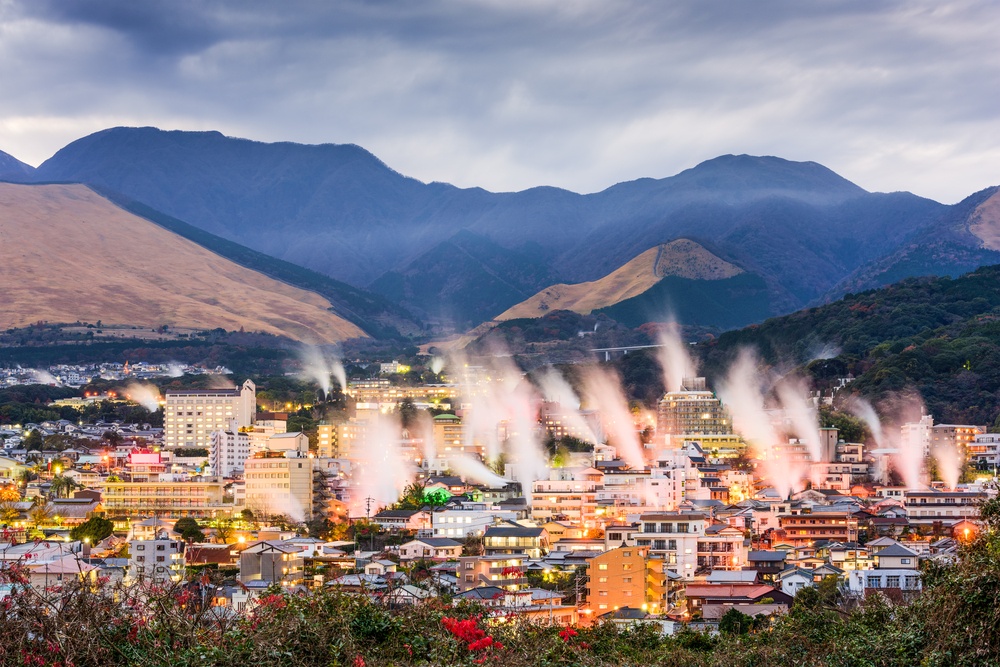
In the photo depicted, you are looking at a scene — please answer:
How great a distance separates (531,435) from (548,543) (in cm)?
2431

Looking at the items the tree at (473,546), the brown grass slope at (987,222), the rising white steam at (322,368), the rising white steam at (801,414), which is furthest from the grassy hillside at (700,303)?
the tree at (473,546)

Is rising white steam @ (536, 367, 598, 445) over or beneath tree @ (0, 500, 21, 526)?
over

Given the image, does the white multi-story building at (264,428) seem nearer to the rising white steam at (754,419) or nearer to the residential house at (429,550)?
the residential house at (429,550)

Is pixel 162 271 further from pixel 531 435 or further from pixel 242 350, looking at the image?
pixel 531 435

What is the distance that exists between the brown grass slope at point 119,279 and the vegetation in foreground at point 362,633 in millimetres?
113157

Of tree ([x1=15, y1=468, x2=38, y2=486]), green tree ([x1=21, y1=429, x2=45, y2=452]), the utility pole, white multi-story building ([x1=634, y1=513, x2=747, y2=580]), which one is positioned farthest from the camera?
green tree ([x1=21, y1=429, x2=45, y2=452])

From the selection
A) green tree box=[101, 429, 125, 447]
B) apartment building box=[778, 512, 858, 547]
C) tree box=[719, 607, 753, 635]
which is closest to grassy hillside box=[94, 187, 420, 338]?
green tree box=[101, 429, 125, 447]

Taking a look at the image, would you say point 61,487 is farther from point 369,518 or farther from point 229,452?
point 369,518

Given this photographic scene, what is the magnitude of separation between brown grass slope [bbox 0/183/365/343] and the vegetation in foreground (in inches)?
4455

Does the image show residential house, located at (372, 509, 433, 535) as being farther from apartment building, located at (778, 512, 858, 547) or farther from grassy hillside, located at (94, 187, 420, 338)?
grassy hillside, located at (94, 187, 420, 338)

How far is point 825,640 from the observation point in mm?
16891

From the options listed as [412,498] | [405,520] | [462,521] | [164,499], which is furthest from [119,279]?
[462,521]

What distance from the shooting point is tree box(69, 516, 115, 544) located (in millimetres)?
38875

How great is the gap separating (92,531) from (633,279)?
11811cm
